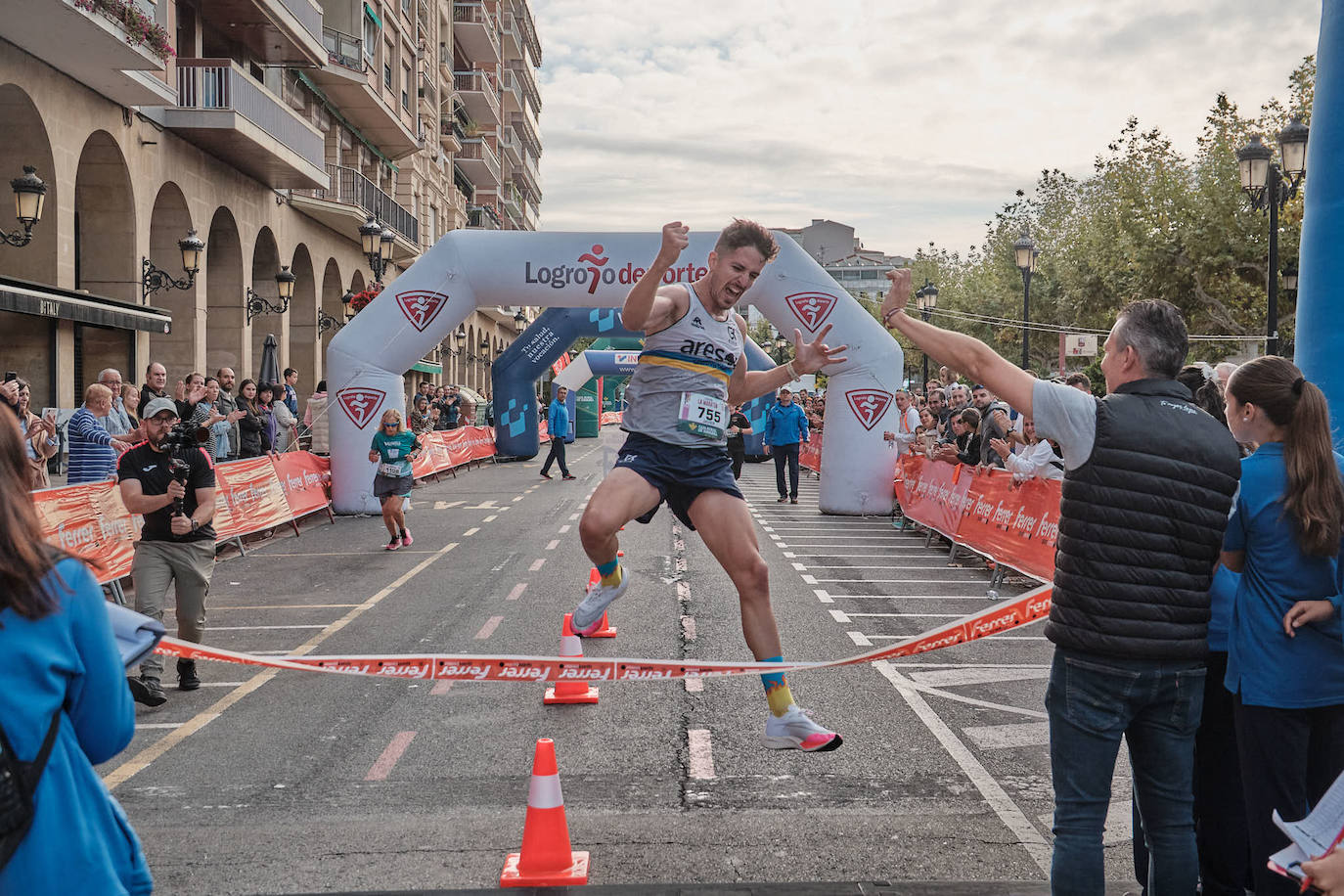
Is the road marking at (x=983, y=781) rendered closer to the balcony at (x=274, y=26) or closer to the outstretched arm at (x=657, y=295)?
the outstretched arm at (x=657, y=295)

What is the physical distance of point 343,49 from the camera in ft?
108

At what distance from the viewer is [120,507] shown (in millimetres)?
10711

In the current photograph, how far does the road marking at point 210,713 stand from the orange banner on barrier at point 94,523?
1950 millimetres

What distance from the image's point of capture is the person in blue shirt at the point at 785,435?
20938 millimetres

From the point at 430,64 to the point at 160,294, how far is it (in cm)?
2861

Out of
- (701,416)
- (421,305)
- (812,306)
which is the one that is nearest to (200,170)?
(421,305)

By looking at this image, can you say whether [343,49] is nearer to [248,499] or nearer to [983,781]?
[248,499]

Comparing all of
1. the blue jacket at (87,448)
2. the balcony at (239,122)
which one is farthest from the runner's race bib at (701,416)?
the balcony at (239,122)

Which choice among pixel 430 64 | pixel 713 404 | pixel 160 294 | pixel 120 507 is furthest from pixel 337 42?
pixel 713 404

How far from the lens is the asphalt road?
4488mm

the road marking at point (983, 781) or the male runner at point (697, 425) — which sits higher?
the male runner at point (697, 425)

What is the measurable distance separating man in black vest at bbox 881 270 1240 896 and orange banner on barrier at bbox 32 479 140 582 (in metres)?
8.14

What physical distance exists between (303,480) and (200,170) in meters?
9.84

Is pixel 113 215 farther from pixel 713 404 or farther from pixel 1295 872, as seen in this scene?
pixel 1295 872
